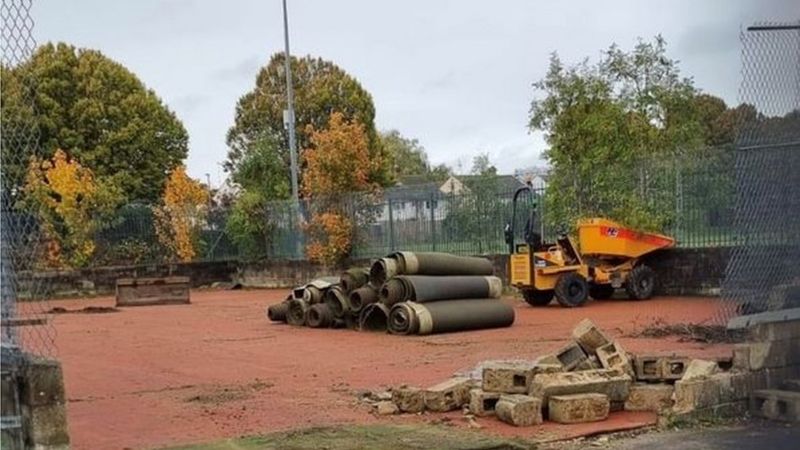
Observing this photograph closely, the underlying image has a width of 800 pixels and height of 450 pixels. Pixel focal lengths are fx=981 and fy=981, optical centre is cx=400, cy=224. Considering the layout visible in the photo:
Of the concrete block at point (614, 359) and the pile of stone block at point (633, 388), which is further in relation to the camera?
the concrete block at point (614, 359)

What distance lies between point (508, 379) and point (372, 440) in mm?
1551

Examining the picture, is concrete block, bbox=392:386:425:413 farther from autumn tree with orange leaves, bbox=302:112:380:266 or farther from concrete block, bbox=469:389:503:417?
autumn tree with orange leaves, bbox=302:112:380:266

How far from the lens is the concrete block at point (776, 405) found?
24.7 ft

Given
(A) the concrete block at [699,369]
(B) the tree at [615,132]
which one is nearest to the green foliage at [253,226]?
(B) the tree at [615,132]

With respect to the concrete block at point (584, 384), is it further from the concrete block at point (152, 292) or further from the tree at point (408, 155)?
the tree at point (408, 155)

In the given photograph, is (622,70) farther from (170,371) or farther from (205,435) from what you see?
(205,435)

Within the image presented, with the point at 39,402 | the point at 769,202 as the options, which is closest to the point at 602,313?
the point at 769,202

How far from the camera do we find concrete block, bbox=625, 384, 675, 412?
8141 millimetres

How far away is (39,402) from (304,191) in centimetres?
2551

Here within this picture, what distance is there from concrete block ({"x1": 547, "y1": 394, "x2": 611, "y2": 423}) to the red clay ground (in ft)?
0.46

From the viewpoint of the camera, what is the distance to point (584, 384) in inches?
317

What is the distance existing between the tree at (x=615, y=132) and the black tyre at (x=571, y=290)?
209cm

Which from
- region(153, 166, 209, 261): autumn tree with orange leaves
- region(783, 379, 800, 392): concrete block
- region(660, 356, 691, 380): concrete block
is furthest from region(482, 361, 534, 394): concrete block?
region(153, 166, 209, 261): autumn tree with orange leaves

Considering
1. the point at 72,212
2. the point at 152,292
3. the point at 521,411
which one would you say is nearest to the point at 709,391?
the point at 521,411
